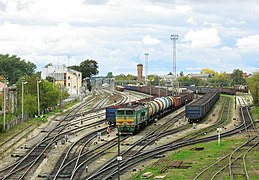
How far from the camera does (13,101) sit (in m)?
86.1

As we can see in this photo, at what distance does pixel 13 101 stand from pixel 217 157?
54101 millimetres

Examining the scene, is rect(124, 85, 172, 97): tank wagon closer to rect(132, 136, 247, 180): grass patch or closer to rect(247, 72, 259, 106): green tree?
rect(247, 72, 259, 106): green tree

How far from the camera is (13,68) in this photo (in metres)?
183

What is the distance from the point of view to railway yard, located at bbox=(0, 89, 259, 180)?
34781mm

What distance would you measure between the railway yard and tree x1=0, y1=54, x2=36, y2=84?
117 meters

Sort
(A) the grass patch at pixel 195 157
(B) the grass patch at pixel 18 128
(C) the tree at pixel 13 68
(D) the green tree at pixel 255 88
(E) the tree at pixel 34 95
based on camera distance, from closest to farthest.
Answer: (A) the grass patch at pixel 195 157, (B) the grass patch at pixel 18 128, (E) the tree at pixel 34 95, (D) the green tree at pixel 255 88, (C) the tree at pixel 13 68

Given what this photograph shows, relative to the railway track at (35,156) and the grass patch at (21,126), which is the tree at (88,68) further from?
the railway track at (35,156)

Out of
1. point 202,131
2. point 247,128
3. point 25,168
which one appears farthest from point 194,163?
point 247,128

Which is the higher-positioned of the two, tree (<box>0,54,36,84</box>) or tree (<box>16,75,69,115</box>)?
tree (<box>0,54,36,84</box>)

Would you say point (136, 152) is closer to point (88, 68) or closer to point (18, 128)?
point (18, 128)

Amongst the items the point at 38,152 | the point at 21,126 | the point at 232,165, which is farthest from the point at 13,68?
the point at 232,165

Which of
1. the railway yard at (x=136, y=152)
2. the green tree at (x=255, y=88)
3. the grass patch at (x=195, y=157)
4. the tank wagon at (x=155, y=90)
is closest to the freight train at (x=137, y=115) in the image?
the railway yard at (x=136, y=152)

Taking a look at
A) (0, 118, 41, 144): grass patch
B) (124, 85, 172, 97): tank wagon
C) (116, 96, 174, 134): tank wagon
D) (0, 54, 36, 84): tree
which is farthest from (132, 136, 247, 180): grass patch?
(0, 54, 36, 84): tree

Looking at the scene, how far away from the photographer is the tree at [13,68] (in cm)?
17925
